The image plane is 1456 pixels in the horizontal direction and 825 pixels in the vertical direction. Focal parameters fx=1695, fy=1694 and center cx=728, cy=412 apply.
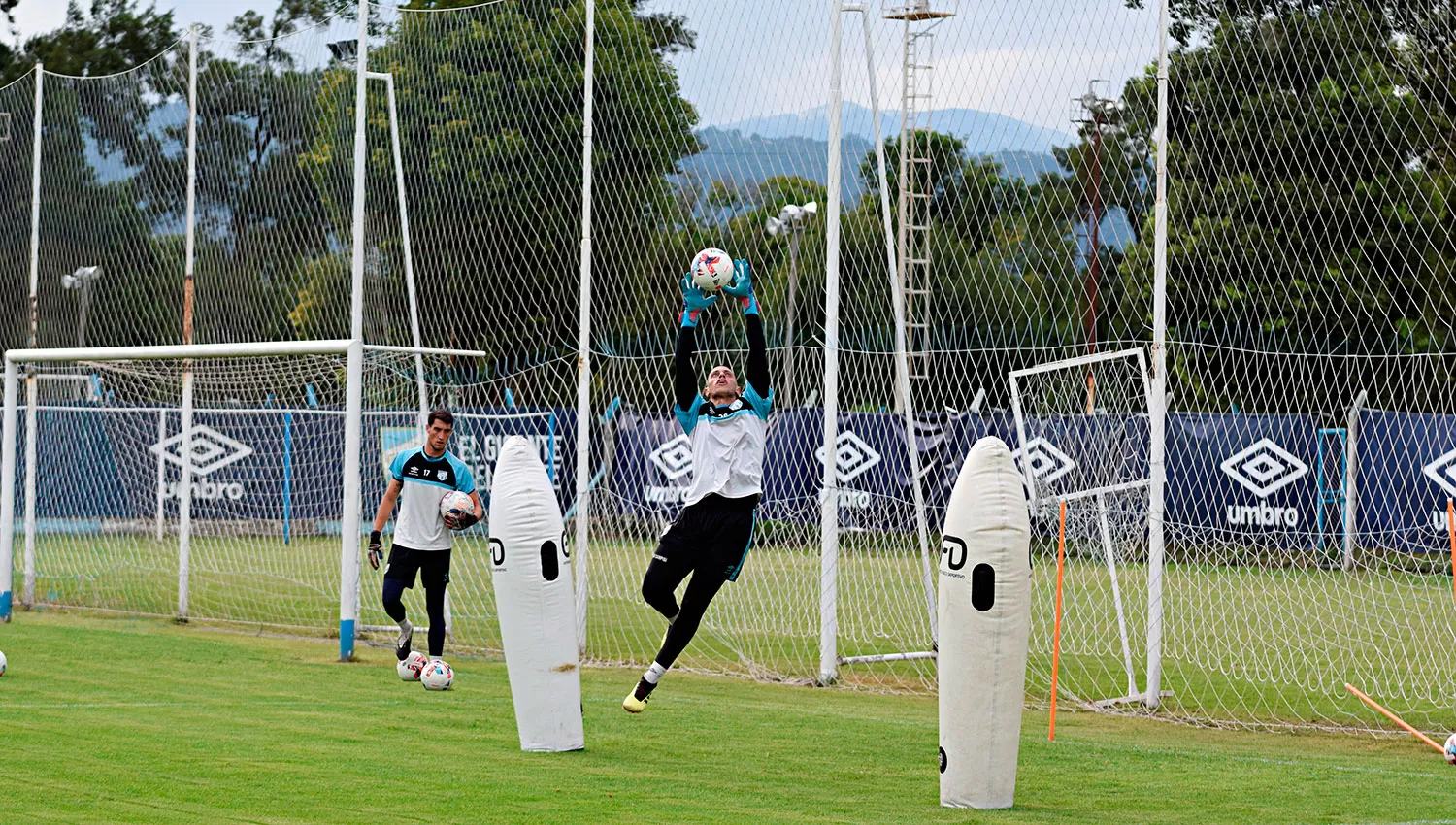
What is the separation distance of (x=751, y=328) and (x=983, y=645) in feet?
10.1

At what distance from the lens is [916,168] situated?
13.3m

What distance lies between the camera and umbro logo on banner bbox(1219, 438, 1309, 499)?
2105 cm

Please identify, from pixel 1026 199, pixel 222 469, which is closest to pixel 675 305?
pixel 1026 199

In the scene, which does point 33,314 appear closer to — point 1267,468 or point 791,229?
point 791,229

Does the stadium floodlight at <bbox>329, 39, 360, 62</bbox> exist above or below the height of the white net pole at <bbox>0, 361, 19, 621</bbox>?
above

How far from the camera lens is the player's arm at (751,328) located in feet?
31.8

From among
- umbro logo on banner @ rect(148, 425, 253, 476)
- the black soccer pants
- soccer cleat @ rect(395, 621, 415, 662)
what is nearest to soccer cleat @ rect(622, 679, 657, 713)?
the black soccer pants

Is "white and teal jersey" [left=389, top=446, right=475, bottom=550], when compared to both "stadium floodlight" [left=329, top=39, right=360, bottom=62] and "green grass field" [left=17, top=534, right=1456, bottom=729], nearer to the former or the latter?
"green grass field" [left=17, top=534, right=1456, bottom=729]

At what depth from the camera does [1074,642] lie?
46.3 ft

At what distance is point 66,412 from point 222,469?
3175mm

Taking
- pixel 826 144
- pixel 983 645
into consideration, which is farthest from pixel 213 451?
pixel 983 645

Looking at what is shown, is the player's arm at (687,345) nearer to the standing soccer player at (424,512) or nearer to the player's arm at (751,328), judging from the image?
the player's arm at (751,328)

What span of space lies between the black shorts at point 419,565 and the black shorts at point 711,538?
129 inches

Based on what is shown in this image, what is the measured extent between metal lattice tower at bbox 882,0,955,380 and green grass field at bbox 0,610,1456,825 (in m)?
3.04
